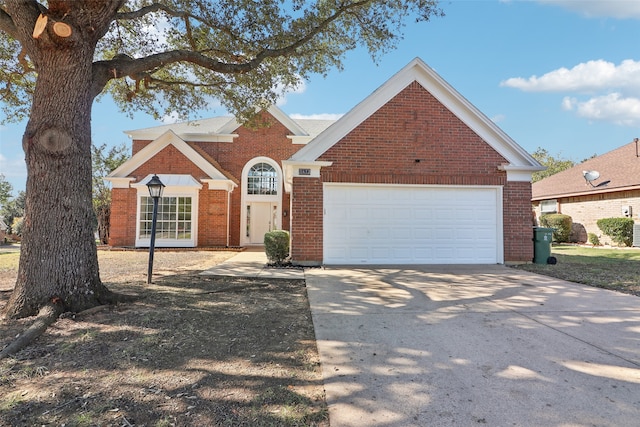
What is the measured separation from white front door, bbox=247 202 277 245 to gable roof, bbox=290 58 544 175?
9487mm

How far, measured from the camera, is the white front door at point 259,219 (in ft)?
59.7

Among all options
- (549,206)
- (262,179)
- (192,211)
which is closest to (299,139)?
(262,179)

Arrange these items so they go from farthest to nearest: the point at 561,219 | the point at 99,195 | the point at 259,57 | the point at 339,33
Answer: the point at 99,195
the point at 561,219
the point at 339,33
the point at 259,57

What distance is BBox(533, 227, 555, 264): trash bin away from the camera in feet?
31.6

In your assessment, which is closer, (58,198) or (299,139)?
(58,198)

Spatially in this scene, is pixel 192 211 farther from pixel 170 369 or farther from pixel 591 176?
pixel 591 176

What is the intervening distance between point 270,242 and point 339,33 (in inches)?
256

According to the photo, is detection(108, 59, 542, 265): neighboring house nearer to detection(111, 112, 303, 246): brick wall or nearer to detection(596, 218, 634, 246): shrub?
detection(111, 112, 303, 246): brick wall

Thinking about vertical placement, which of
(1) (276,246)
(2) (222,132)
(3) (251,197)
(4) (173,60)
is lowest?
(1) (276,246)

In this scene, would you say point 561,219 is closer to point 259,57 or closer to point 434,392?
point 259,57

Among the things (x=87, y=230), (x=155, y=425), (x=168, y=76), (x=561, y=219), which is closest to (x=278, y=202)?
(x=168, y=76)

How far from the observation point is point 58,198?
14.6 feet

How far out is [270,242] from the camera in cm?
934

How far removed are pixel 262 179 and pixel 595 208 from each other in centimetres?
1735
